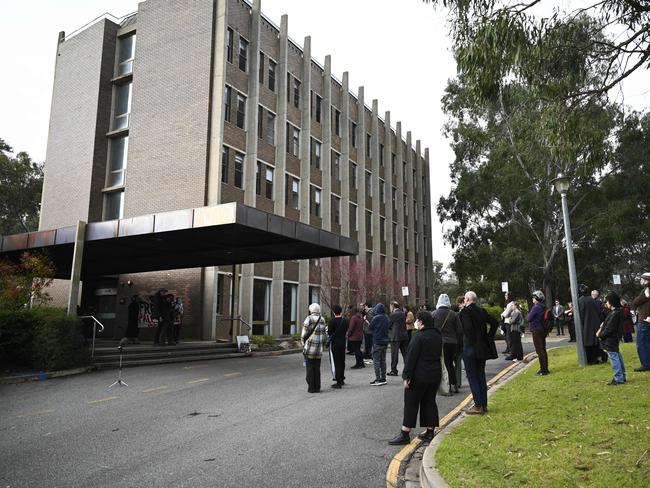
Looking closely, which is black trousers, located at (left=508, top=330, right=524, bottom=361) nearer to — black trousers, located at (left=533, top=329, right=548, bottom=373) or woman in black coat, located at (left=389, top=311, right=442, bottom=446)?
black trousers, located at (left=533, top=329, right=548, bottom=373)

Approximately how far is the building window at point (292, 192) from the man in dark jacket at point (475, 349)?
78.5 ft

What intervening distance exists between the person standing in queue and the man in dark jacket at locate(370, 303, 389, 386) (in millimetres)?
1686

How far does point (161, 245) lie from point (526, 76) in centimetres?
1317

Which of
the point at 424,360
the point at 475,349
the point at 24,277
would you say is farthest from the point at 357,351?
the point at 24,277

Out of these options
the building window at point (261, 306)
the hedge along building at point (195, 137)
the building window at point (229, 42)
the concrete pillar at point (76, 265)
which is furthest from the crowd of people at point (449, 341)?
the building window at point (229, 42)

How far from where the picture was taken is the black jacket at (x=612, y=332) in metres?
9.24

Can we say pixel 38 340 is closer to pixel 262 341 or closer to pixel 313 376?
pixel 313 376

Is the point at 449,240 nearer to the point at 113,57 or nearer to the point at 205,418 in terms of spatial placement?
the point at 113,57

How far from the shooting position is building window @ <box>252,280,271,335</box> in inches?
1101

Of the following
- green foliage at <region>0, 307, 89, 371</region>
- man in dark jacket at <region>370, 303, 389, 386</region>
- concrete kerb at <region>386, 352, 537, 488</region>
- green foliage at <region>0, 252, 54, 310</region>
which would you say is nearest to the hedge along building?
green foliage at <region>0, 252, 54, 310</region>

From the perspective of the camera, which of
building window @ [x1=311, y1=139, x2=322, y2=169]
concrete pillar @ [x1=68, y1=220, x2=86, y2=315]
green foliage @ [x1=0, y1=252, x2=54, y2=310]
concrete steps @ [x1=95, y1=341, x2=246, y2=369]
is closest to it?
concrete steps @ [x1=95, y1=341, x2=246, y2=369]

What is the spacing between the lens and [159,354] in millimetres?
17078

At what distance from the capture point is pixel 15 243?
18.5 metres

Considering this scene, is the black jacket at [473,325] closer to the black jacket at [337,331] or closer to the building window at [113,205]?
the black jacket at [337,331]
